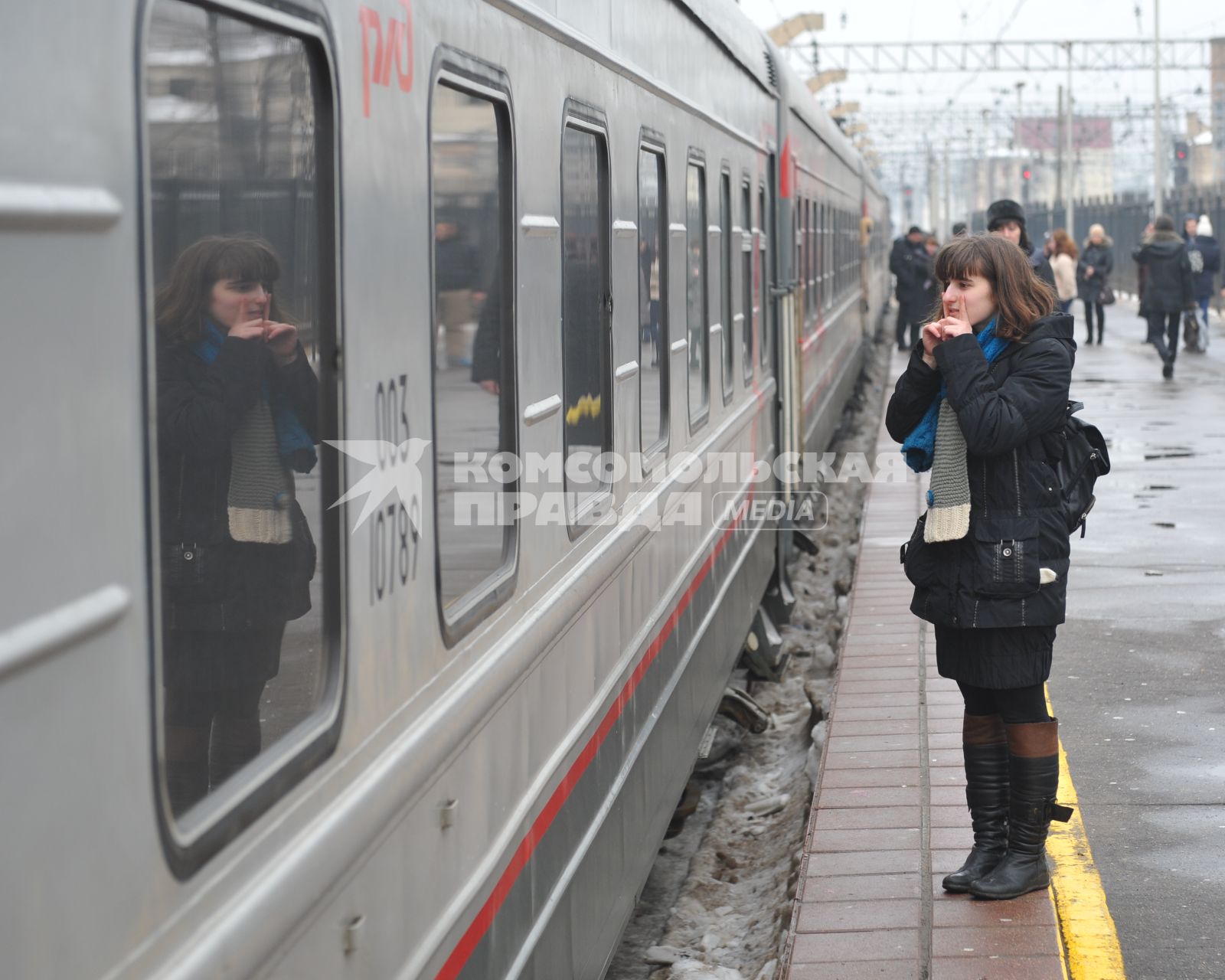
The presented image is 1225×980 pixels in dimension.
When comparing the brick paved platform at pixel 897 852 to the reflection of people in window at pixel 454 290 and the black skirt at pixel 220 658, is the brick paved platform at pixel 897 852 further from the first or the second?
the black skirt at pixel 220 658

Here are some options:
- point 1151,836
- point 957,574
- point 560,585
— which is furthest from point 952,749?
point 560,585

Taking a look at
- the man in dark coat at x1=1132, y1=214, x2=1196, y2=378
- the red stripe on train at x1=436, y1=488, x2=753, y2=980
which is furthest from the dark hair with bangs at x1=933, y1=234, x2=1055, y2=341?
the man in dark coat at x1=1132, y1=214, x2=1196, y2=378

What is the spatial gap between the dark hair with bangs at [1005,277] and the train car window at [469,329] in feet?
4.99

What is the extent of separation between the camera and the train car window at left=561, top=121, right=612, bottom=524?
3512mm

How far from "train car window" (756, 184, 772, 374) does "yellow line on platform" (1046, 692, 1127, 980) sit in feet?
11.3

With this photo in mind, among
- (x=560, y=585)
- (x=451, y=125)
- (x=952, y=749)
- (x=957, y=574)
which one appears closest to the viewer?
(x=451, y=125)

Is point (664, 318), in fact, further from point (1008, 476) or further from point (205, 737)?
point (205, 737)

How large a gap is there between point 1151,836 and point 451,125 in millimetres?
3412

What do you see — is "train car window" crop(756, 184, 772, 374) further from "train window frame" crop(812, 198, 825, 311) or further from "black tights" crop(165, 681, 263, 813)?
"black tights" crop(165, 681, 263, 813)

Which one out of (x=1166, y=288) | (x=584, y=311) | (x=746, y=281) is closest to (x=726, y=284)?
(x=746, y=281)

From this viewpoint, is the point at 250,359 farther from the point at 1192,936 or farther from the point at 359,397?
the point at 1192,936

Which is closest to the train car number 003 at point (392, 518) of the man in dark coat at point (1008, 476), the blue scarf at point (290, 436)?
the blue scarf at point (290, 436)

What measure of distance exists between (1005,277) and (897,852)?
5.53ft

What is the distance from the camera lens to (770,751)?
7.10m
